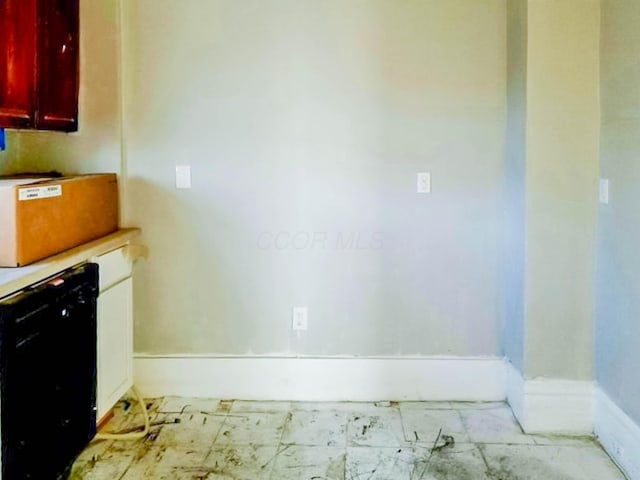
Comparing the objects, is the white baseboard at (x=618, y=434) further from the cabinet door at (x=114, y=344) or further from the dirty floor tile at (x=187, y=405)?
the cabinet door at (x=114, y=344)

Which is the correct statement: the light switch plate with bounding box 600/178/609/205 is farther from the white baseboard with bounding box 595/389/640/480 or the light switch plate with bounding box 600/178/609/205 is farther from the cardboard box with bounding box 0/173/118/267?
the cardboard box with bounding box 0/173/118/267

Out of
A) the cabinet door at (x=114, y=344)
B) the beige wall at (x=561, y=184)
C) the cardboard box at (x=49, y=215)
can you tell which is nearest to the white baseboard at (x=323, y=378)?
the cabinet door at (x=114, y=344)

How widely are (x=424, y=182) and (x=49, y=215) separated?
175 cm

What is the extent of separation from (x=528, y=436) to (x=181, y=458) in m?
1.55

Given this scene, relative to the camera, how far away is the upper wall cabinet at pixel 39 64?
2217 millimetres

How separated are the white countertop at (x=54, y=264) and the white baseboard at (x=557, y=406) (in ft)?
6.64

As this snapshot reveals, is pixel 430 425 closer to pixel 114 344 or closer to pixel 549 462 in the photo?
pixel 549 462

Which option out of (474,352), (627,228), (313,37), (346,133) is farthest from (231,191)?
(627,228)

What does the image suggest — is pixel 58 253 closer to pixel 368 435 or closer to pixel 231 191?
pixel 231 191

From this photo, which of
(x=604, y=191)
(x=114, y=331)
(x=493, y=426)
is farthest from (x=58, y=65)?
(x=493, y=426)

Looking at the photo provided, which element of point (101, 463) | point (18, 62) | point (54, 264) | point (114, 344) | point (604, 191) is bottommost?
point (101, 463)

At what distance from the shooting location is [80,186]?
96.7 inches

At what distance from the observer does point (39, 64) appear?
2.39 metres

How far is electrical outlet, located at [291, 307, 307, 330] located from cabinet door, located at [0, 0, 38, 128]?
59.5 inches
